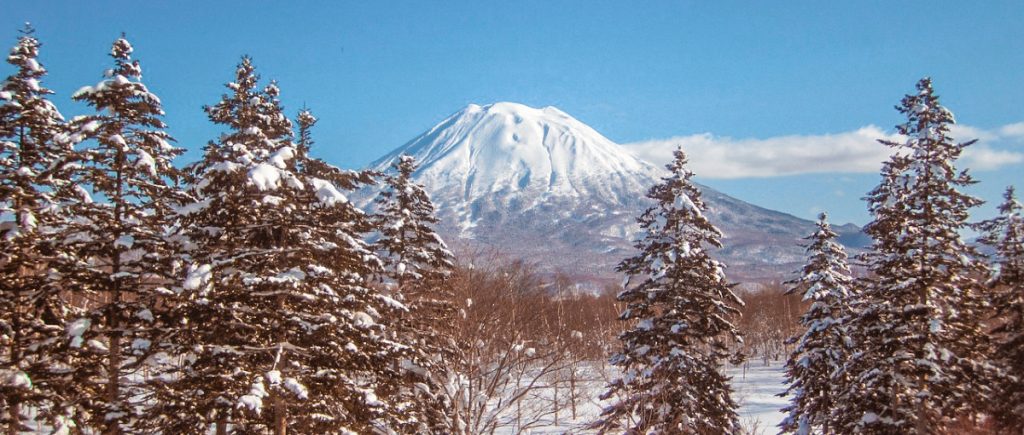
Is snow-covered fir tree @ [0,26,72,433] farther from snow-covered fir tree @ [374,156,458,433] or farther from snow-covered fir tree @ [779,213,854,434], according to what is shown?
snow-covered fir tree @ [779,213,854,434]

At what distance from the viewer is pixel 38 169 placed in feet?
47.7

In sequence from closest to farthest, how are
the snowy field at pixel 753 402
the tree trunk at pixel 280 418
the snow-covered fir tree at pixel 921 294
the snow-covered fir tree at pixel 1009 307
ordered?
the tree trunk at pixel 280 418
the snow-covered fir tree at pixel 921 294
the snow-covered fir tree at pixel 1009 307
the snowy field at pixel 753 402

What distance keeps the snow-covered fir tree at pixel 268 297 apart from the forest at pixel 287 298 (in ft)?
0.18

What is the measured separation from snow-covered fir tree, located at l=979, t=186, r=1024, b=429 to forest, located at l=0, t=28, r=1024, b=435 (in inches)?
98.8

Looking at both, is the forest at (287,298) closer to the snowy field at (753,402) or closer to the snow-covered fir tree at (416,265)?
→ the snow-covered fir tree at (416,265)

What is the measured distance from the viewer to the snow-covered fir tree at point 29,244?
A: 500 inches

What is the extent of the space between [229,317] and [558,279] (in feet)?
138

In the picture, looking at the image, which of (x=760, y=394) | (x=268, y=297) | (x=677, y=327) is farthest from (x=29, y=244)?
(x=760, y=394)

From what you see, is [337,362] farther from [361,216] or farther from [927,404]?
[927,404]

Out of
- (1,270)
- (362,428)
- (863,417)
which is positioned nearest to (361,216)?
(362,428)

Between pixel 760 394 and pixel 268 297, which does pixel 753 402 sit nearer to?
pixel 760 394

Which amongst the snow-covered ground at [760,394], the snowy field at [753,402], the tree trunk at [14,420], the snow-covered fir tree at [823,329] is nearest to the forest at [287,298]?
the tree trunk at [14,420]

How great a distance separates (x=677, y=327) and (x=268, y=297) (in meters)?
12.1

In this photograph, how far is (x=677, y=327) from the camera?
782 inches
